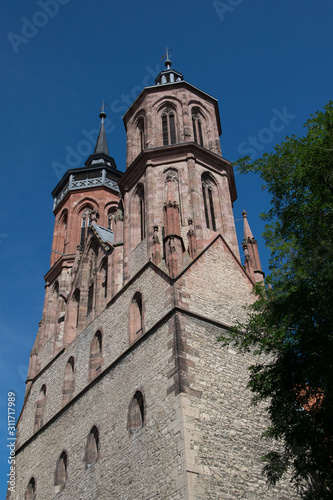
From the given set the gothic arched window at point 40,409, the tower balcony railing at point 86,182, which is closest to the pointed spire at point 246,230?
the gothic arched window at point 40,409

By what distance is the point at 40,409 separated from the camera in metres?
21.2

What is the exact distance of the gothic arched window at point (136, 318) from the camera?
17.2 m

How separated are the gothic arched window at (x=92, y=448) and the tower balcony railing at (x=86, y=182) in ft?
58.0

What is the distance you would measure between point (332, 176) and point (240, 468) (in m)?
7.34

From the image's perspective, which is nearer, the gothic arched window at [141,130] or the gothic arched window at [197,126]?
the gothic arched window at [197,126]

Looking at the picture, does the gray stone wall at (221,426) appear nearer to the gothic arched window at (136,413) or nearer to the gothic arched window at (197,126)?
the gothic arched window at (136,413)

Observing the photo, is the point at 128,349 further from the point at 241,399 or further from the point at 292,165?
the point at 292,165

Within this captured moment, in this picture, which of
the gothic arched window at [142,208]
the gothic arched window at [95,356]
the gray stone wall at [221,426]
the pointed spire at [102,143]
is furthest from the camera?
the pointed spire at [102,143]

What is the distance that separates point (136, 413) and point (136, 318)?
131 inches

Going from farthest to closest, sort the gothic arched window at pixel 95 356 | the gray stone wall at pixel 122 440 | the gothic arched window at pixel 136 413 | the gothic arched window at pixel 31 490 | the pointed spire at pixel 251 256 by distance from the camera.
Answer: the pointed spire at pixel 251 256
the gothic arched window at pixel 31 490
the gothic arched window at pixel 95 356
the gothic arched window at pixel 136 413
the gray stone wall at pixel 122 440

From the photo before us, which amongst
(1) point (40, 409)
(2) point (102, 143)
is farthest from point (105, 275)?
(2) point (102, 143)

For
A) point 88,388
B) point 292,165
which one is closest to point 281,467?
point 292,165

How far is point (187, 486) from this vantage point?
40.0 feet

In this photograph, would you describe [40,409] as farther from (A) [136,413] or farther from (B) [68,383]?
(A) [136,413]
